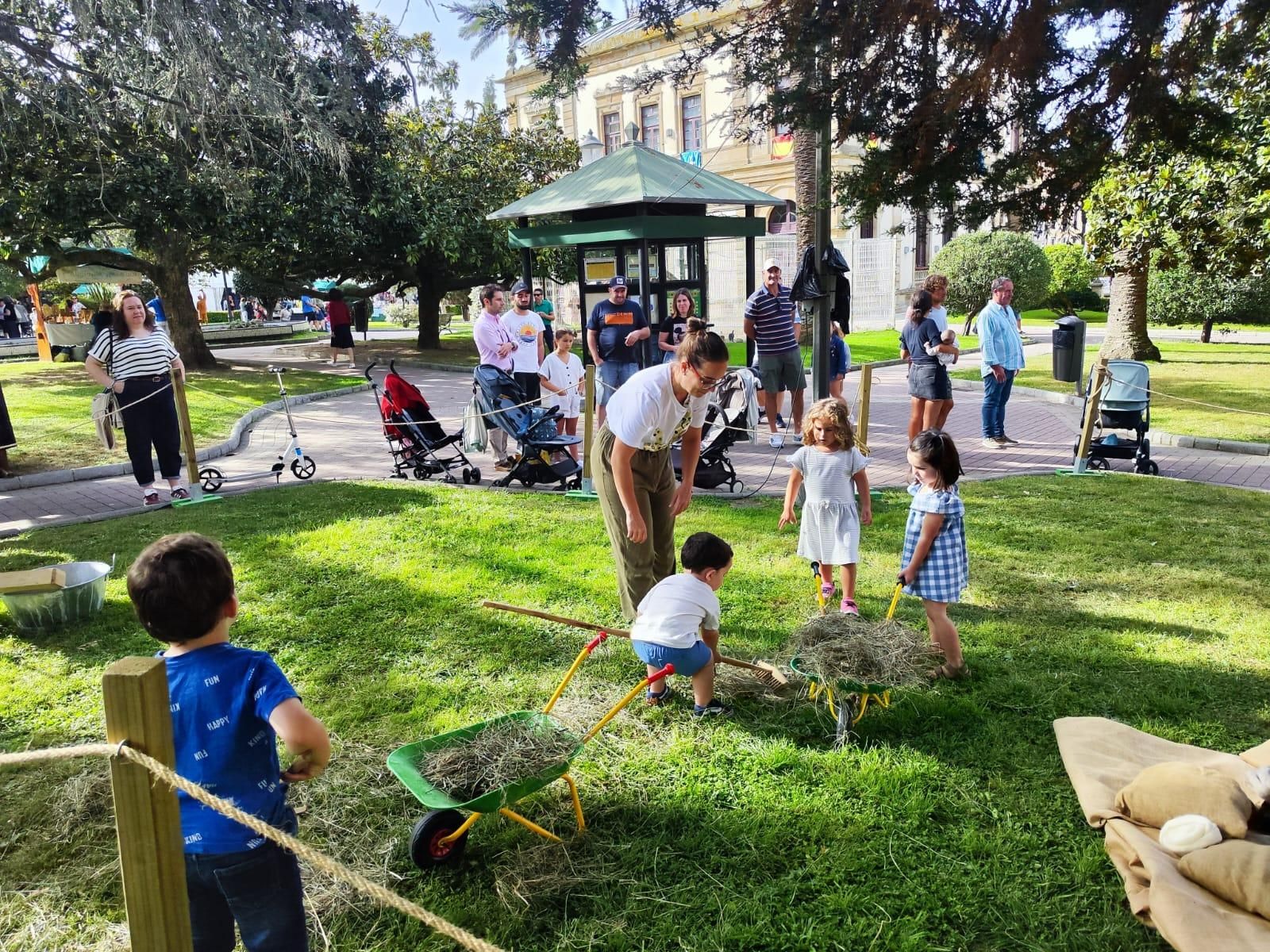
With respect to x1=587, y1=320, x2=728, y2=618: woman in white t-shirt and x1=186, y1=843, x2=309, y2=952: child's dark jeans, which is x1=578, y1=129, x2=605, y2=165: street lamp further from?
x1=186, y1=843, x2=309, y2=952: child's dark jeans

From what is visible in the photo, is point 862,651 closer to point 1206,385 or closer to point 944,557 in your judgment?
point 944,557

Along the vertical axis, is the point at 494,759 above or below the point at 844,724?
above

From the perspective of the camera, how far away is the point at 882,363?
60.3ft

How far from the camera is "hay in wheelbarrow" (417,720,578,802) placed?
303 cm

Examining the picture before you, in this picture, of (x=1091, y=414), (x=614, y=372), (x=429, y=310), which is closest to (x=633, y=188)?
(x=614, y=372)

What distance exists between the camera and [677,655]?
12.0 feet

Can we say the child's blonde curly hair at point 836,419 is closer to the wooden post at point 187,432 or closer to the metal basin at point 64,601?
the metal basin at point 64,601

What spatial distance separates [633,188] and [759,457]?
15.3ft

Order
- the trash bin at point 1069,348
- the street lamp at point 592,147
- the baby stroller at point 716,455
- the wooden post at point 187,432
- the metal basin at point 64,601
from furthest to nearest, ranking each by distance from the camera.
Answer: the street lamp at point 592,147
the trash bin at point 1069,348
the baby stroller at point 716,455
the wooden post at point 187,432
the metal basin at point 64,601

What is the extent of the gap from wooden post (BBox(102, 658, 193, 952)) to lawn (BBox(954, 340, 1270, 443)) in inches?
410

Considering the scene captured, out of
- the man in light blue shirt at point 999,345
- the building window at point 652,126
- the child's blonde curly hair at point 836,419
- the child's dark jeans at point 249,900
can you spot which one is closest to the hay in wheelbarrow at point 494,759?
the child's dark jeans at point 249,900

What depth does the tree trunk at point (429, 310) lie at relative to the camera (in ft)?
77.2

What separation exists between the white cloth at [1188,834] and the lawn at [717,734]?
234mm

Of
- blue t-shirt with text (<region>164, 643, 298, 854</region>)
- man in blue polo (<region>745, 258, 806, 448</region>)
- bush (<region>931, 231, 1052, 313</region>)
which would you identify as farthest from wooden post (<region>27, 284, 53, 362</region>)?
bush (<region>931, 231, 1052, 313</region>)
